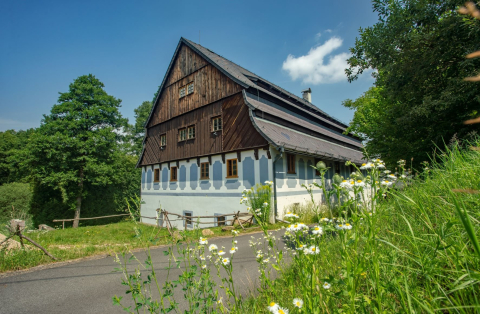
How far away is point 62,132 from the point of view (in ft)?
72.4

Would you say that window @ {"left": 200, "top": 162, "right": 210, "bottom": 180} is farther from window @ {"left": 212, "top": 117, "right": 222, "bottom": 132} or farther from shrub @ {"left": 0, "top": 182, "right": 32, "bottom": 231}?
shrub @ {"left": 0, "top": 182, "right": 32, "bottom": 231}

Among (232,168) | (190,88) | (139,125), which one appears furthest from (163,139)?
(139,125)

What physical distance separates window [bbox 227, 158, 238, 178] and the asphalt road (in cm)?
710

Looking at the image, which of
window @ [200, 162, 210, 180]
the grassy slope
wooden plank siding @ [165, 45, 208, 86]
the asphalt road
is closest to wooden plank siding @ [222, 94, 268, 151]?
window @ [200, 162, 210, 180]

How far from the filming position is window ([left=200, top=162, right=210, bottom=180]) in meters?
14.8

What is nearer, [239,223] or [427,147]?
[427,147]

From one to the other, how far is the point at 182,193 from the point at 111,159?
40.4ft

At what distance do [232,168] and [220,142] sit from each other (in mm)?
1793

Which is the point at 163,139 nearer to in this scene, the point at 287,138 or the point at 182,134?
the point at 182,134

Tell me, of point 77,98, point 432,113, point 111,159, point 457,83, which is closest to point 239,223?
point 432,113

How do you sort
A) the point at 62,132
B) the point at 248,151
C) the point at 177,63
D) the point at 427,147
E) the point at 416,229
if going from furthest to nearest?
the point at 62,132 → the point at 177,63 → the point at 248,151 → the point at 427,147 → the point at 416,229

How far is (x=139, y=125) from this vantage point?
39.2 m

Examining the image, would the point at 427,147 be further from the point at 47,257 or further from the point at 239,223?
the point at 47,257

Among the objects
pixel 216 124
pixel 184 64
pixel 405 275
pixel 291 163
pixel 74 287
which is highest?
pixel 184 64
